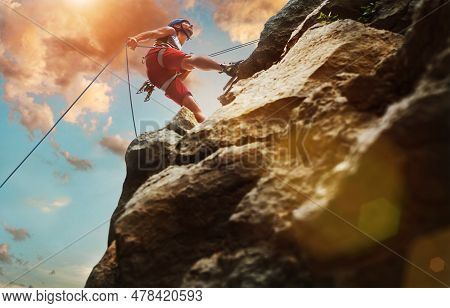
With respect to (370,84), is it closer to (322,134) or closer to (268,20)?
(322,134)

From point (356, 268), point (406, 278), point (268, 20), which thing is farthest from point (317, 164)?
point (268, 20)

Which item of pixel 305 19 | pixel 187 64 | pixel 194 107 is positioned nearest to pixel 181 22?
pixel 187 64

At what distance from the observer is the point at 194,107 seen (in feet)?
22.1

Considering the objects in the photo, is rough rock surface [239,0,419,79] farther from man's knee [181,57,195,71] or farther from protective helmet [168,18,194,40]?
protective helmet [168,18,194,40]

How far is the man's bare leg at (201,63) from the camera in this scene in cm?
672

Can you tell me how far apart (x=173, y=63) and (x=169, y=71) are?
294mm

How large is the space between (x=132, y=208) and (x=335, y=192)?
2188 mm

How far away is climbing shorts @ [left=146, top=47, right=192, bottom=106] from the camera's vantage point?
711 centimetres

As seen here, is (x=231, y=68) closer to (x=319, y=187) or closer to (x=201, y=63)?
(x=201, y=63)

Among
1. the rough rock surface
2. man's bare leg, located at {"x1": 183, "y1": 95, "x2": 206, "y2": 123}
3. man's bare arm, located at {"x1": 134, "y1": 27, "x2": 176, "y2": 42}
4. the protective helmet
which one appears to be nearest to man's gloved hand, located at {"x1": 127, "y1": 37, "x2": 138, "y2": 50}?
man's bare arm, located at {"x1": 134, "y1": 27, "x2": 176, "y2": 42}

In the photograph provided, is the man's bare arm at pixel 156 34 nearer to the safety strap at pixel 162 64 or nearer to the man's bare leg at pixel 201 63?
the safety strap at pixel 162 64

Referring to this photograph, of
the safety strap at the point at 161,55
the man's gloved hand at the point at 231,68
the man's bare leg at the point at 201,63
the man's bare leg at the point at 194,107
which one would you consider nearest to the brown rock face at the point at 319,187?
the man's bare leg at the point at 194,107

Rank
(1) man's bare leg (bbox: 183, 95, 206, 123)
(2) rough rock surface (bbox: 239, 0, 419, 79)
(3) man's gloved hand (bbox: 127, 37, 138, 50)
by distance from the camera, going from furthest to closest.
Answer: (3) man's gloved hand (bbox: 127, 37, 138, 50), (1) man's bare leg (bbox: 183, 95, 206, 123), (2) rough rock surface (bbox: 239, 0, 419, 79)

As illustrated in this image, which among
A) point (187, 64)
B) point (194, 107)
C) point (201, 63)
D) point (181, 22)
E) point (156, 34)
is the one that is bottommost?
point (194, 107)
